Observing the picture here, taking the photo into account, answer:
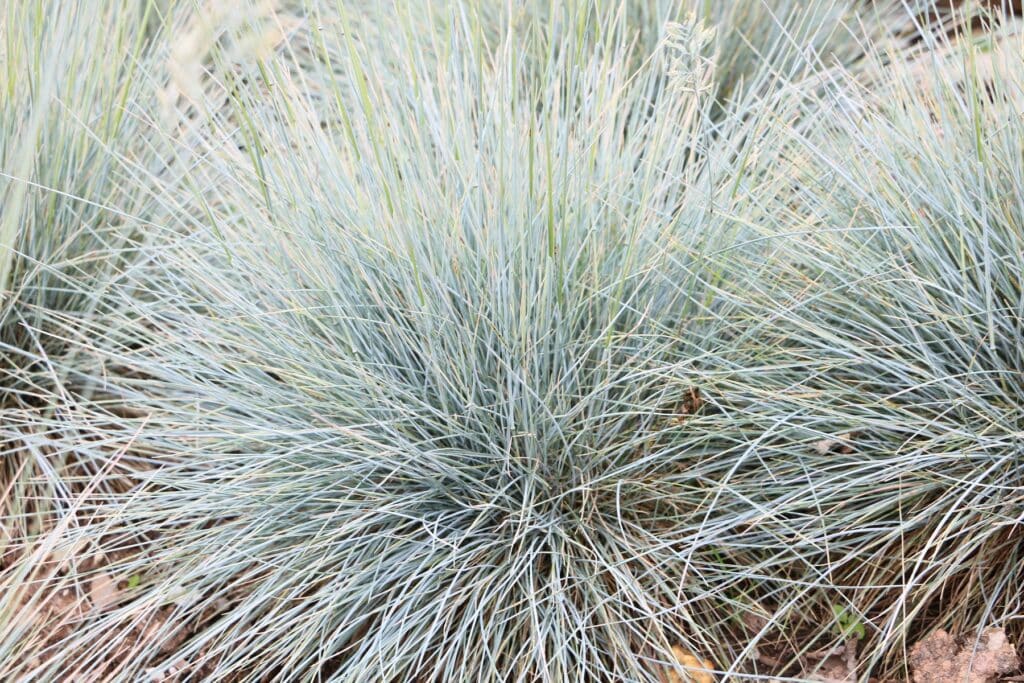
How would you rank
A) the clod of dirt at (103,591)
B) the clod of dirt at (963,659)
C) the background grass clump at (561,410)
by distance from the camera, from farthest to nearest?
the clod of dirt at (103,591) < the background grass clump at (561,410) < the clod of dirt at (963,659)

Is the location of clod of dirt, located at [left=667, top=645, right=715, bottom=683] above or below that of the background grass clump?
below

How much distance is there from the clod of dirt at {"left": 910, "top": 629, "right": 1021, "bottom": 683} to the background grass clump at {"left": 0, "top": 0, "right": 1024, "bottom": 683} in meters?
0.06

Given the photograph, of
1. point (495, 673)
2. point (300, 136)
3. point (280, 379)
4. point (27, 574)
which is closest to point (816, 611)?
point (495, 673)

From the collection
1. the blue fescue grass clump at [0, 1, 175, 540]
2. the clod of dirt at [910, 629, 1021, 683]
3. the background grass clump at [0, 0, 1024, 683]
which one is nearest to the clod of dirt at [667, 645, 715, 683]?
the background grass clump at [0, 0, 1024, 683]

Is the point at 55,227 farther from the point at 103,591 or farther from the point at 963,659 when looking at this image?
the point at 963,659

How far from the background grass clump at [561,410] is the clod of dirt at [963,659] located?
0.06 m

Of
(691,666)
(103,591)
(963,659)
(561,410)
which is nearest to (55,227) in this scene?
(103,591)

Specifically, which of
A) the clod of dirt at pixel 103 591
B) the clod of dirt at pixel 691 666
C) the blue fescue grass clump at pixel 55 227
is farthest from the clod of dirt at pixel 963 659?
the blue fescue grass clump at pixel 55 227

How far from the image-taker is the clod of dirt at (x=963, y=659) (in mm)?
1792

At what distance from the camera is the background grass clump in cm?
190

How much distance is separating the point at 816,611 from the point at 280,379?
54.4 inches

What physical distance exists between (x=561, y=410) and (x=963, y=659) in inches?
36.5

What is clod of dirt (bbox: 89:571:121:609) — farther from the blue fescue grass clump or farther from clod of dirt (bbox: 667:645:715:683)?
clod of dirt (bbox: 667:645:715:683)

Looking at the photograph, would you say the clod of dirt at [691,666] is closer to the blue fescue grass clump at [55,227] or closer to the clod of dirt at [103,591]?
the clod of dirt at [103,591]
